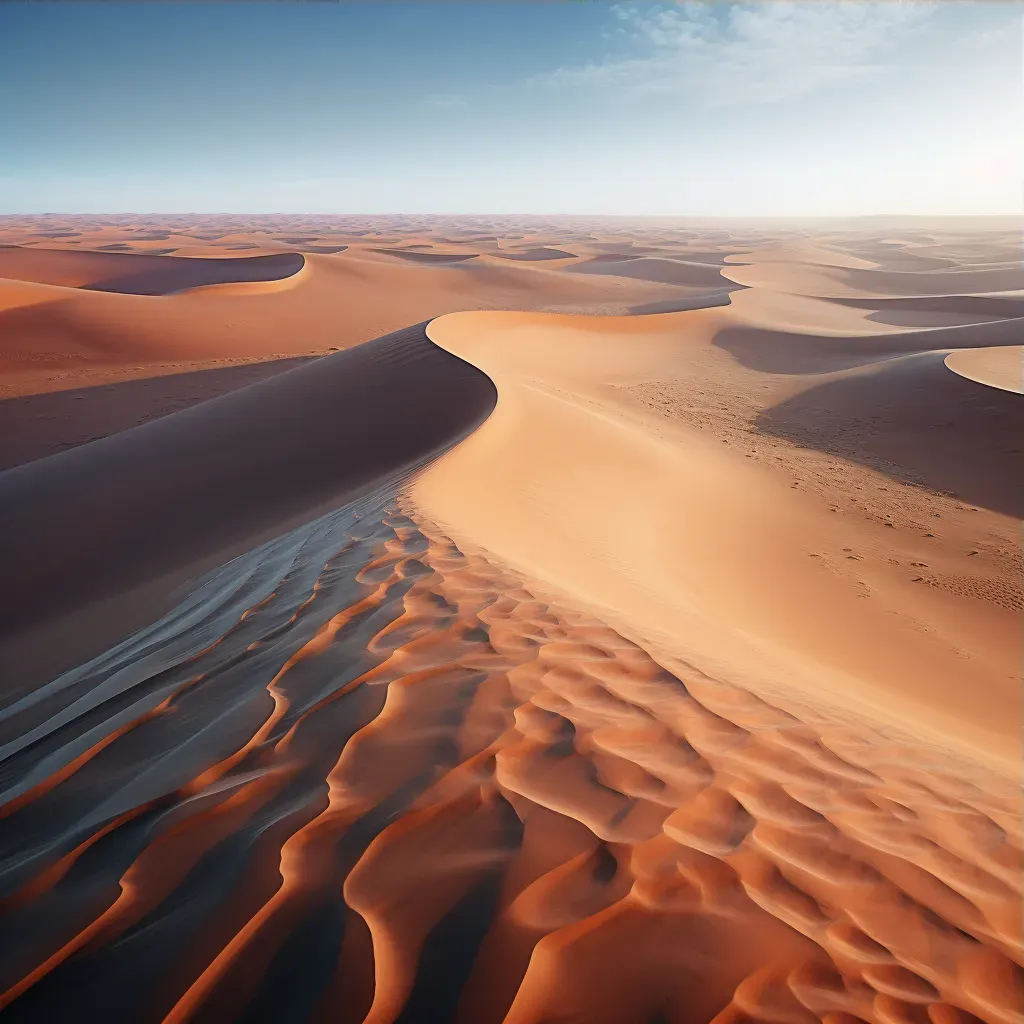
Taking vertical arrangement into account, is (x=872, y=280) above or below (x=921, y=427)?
below

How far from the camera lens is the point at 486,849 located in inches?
68.1

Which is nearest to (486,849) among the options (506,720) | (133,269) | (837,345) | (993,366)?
(506,720)

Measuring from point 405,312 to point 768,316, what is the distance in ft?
46.1

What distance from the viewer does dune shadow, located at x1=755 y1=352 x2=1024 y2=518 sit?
8664 mm

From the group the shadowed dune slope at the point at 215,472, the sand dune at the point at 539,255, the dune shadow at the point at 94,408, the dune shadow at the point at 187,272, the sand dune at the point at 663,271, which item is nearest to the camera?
the shadowed dune slope at the point at 215,472

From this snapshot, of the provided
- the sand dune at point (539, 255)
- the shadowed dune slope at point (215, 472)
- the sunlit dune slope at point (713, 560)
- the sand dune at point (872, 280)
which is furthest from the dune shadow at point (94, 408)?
the sand dune at point (539, 255)

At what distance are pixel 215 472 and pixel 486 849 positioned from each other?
7400 mm

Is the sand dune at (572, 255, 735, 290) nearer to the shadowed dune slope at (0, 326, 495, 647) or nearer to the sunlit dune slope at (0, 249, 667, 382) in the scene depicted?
the sunlit dune slope at (0, 249, 667, 382)

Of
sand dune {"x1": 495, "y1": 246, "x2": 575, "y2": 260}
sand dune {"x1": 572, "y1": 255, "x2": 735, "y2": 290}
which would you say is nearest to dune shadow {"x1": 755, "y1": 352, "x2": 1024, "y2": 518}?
sand dune {"x1": 572, "y1": 255, "x2": 735, "y2": 290}

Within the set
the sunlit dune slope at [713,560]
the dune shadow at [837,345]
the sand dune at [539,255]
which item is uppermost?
the sunlit dune slope at [713,560]

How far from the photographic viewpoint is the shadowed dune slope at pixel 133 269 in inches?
1394

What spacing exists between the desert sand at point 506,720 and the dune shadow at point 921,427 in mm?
92

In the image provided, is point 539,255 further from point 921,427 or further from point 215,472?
point 215,472

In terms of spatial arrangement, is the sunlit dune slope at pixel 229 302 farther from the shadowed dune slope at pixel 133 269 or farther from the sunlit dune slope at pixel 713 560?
the sunlit dune slope at pixel 713 560
